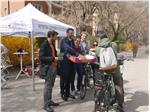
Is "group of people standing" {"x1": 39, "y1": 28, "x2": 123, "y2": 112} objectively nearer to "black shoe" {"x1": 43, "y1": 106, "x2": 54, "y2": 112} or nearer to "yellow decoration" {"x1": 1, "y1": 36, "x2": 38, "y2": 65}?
"black shoe" {"x1": 43, "y1": 106, "x2": 54, "y2": 112}

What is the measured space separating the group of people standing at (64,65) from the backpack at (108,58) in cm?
20

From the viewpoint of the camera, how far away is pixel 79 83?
36.3ft

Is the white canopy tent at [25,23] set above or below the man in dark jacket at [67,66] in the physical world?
above

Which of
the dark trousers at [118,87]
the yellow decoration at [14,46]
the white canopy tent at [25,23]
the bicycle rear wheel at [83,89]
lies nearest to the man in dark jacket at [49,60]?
the dark trousers at [118,87]

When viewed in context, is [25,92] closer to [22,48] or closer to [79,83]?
[79,83]

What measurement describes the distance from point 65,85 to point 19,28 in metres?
2.40

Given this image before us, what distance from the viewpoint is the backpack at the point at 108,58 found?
8312mm

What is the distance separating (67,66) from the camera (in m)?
10.4

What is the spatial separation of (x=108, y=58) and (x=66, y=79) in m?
2.46

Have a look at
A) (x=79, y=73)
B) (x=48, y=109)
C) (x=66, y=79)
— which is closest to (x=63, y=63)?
(x=66, y=79)

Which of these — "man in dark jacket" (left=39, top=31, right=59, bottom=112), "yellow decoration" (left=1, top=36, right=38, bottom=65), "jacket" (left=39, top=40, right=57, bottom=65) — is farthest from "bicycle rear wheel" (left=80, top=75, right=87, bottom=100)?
"yellow decoration" (left=1, top=36, right=38, bottom=65)

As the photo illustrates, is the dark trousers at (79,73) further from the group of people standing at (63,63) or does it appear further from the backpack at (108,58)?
the backpack at (108,58)

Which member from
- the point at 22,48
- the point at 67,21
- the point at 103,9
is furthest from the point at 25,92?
the point at 103,9

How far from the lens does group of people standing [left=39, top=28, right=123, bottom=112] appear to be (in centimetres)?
902
